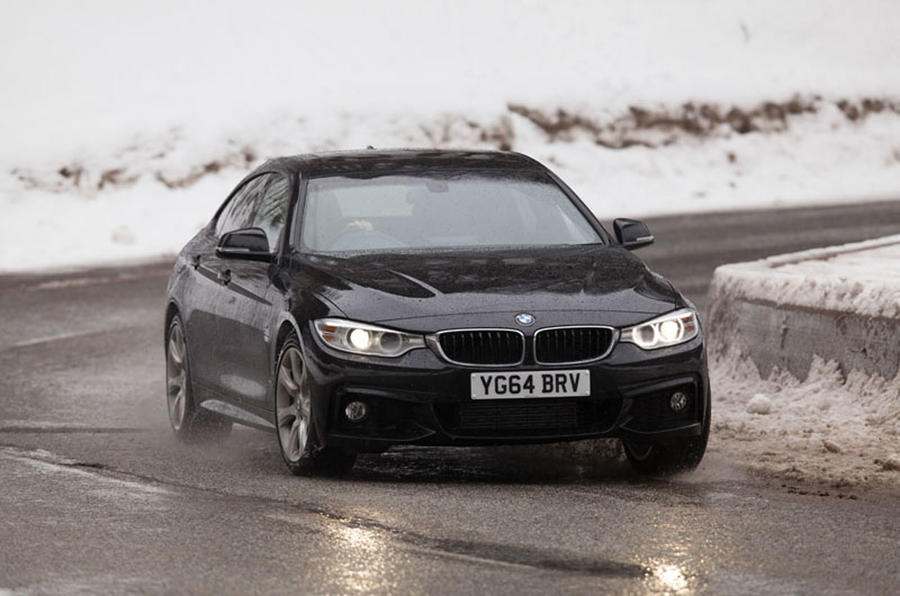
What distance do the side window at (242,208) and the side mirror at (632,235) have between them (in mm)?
2031

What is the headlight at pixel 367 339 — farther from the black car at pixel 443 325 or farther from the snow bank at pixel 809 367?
the snow bank at pixel 809 367

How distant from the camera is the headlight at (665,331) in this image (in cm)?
880

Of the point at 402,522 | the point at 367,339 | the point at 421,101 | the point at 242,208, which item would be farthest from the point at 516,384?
the point at 421,101

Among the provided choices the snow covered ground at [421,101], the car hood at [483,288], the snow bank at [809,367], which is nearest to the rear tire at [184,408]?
the car hood at [483,288]

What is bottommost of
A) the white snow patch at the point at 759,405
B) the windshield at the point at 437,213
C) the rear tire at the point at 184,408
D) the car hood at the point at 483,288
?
the rear tire at the point at 184,408

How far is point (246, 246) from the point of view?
9.84 m

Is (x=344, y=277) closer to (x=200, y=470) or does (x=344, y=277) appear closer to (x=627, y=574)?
(x=200, y=470)

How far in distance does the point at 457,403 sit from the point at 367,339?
1.54 feet

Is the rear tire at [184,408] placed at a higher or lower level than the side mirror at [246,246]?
lower

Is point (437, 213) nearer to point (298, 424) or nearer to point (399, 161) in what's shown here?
point (399, 161)

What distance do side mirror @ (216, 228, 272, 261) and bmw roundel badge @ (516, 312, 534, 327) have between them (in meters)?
1.61

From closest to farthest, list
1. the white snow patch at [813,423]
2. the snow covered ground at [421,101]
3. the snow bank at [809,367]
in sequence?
the white snow patch at [813,423] < the snow bank at [809,367] < the snow covered ground at [421,101]

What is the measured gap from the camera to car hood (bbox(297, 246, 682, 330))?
872 centimetres

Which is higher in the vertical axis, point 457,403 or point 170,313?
point 457,403
